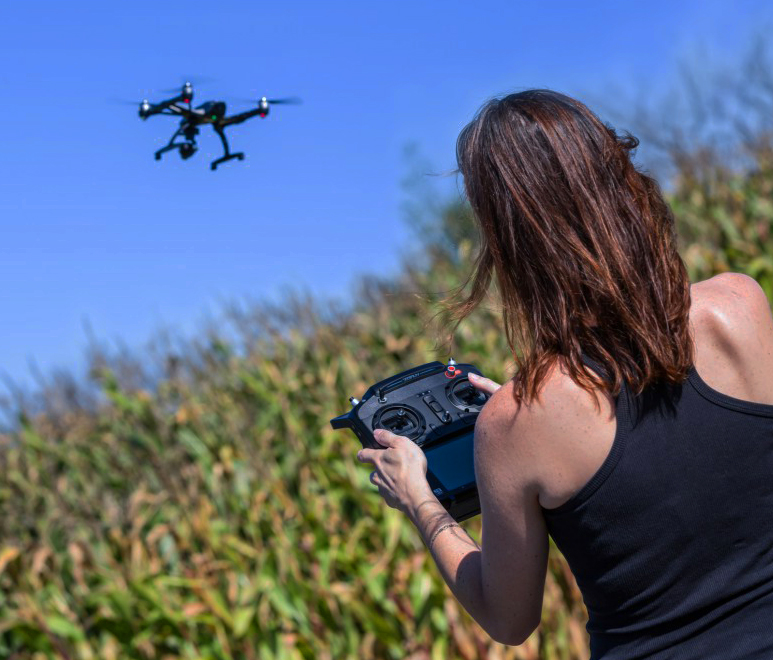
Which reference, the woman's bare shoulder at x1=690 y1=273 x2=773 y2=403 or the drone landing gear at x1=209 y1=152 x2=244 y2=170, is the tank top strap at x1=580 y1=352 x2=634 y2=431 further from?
the drone landing gear at x1=209 y1=152 x2=244 y2=170

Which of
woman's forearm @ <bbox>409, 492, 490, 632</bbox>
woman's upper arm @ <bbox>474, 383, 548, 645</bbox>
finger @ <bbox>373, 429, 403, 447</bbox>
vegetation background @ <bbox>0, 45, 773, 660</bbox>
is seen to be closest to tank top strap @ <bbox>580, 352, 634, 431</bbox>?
woman's upper arm @ <bbox>474, 383, 548, 645</bbox>

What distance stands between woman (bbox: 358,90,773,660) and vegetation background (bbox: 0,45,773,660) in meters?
1.50

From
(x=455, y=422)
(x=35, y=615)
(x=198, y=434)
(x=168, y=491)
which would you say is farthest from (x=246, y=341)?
(x=455, y=422)

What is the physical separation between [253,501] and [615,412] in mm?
3296

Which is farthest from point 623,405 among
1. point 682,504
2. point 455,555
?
point 455,555

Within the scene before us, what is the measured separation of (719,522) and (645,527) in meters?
0.11

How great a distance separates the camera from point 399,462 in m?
1.60

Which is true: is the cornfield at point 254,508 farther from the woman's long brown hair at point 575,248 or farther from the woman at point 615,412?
the woman's long brown hair at point 575,248

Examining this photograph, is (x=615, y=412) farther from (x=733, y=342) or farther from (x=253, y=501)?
(x=253, y=501)

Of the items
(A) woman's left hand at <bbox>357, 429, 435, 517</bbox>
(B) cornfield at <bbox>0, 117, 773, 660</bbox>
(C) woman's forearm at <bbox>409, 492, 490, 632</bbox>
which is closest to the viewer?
(C) woman's forearm at <bbox>409, 492, 490, 632</bbox>

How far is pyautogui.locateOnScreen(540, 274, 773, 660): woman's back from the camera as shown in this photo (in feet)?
4.18

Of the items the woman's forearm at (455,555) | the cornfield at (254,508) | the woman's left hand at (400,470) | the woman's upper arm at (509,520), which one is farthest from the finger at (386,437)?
the cornfield at (254,508)

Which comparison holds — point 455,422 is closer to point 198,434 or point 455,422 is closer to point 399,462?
point 399,462

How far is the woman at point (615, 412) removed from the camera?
128cm
